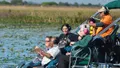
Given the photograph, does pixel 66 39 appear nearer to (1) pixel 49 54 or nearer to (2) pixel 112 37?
(1) pixel 49 54

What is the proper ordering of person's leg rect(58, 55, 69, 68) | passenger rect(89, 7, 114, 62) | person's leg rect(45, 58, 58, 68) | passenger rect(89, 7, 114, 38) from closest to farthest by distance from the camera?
person's leg rect(58, 55, 69, 68)
passenger rect(89, 7, 114, 62)
person's leg rect(45, 58, 58, 68)
passenger rect(89, 7, 114, 38)

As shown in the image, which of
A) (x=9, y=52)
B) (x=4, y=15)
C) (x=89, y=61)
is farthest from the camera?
(x=4, y=15)

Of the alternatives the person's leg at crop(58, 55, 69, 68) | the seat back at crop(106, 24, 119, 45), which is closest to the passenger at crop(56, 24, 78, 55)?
the person's leg at crop(58, 55, 69, 68)

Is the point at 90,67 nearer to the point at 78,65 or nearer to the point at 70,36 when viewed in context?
the point at 78,65

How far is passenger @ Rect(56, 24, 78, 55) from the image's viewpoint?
10633mm

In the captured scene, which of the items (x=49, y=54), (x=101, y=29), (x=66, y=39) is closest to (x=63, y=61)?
(x=49, y=54)

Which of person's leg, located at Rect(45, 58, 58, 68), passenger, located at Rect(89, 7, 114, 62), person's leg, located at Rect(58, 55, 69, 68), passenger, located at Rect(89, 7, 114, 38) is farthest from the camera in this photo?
passenger, located at Rect(89, 7, 114, 38)

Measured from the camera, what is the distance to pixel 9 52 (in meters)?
17.8

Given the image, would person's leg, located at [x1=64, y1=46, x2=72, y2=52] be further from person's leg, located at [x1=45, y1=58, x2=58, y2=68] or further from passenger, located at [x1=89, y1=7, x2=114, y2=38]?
passenger, located at [x1=89, y1=7, x2=114, y2=38]

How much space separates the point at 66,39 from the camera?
1098 cm

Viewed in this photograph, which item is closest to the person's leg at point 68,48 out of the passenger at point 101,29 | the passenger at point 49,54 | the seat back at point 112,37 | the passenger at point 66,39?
the passenger at point 66,39

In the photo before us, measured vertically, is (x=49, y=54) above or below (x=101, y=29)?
below

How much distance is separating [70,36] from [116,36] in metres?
1.01

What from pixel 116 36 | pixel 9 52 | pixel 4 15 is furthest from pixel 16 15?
pixel 116 36
